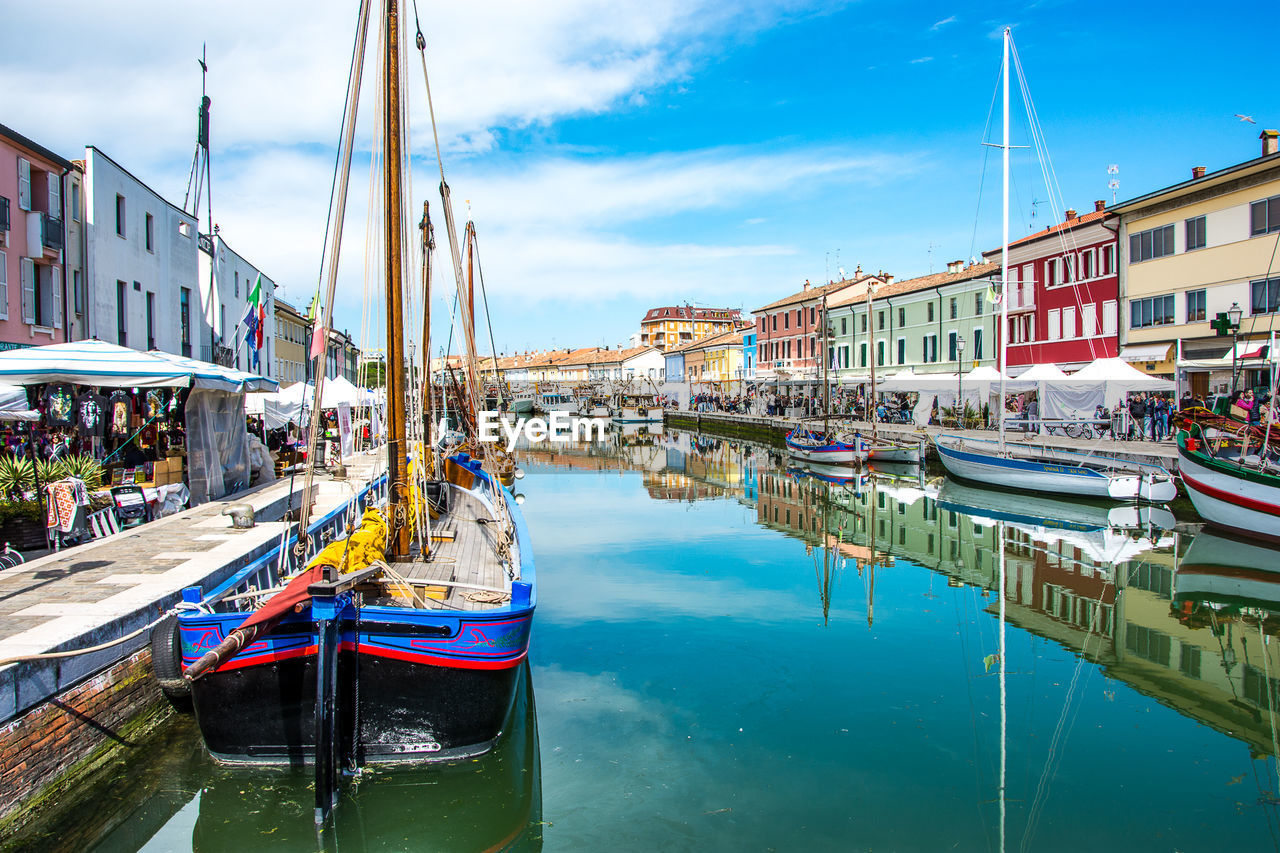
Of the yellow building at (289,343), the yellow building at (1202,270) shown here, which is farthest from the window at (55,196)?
the yellow building at (1202,270)

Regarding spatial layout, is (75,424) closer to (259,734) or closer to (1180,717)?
(259,734)

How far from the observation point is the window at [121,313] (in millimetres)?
23703

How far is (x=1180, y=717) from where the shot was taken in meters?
9.79

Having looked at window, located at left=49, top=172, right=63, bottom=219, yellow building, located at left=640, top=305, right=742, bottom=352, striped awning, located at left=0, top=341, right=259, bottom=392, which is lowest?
striped awning, located at left=0, top=341, right=259, bottom=392

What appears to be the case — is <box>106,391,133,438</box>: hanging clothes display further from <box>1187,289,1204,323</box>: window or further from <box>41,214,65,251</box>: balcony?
<box>1187,289,1204,323</box>: window

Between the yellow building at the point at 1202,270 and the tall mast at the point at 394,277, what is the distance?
2732cm

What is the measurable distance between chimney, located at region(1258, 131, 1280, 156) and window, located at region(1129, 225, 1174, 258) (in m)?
3.83

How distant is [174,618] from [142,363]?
7307mm

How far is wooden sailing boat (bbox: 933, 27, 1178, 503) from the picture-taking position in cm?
2388

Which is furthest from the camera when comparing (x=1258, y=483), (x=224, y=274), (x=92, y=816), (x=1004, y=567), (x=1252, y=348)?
(x=224, y=274)

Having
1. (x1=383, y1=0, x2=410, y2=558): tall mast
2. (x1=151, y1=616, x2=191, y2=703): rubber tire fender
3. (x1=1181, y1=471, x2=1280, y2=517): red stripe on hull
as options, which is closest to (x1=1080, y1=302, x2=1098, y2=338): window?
(x1=1181, y1=471, x2=1280, y2=517): red stripe on hull

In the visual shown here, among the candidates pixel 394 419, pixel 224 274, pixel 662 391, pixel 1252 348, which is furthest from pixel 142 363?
pixel 662 391

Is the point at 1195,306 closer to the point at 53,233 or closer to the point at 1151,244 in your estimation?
the point at 1151,244

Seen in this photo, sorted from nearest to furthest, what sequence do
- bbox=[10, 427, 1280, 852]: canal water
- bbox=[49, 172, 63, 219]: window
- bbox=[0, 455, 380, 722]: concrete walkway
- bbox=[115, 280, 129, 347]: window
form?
bbox=[0, 455, 380, 722]: concrete walkway < bbox=[10, 427, 1280, 852]: canal water < bbox=[49, 172, 63, 219]: window < bbox=[115, 280, 129, 347]: window
